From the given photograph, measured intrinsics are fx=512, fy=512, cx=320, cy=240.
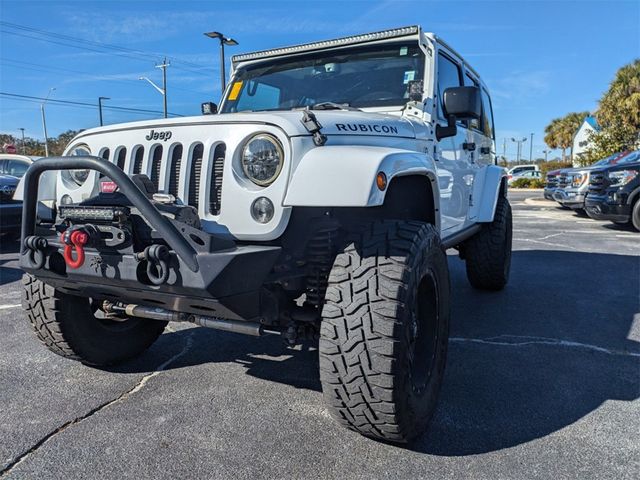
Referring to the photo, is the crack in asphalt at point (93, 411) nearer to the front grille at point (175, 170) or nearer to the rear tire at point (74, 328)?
the rear tire at point (74, 328)

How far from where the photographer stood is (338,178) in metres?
2.06

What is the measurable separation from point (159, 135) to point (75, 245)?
0.72 m

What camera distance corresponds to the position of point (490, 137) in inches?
234

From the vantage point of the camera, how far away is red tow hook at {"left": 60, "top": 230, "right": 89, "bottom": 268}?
6.93 feet

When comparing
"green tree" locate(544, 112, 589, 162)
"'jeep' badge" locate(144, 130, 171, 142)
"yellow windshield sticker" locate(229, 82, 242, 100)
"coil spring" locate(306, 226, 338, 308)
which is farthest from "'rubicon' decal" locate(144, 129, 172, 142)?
"green tree" locate(544, 112, 589, 162)

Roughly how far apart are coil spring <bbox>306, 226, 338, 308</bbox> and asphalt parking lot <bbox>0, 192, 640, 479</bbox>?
0.67 metres

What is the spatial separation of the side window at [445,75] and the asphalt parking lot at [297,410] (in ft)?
5.85

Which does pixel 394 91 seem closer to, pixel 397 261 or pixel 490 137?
pixel 397 261

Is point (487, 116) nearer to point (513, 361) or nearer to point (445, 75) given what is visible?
point (445, 75)

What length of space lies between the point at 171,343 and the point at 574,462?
8.93 ft

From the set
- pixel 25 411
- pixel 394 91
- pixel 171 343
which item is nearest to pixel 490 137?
pixel 394 91

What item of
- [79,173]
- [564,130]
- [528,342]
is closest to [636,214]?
[528,342]

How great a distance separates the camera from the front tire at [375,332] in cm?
212

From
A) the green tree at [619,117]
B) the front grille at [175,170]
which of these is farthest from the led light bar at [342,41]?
the green tree at [619,117]
